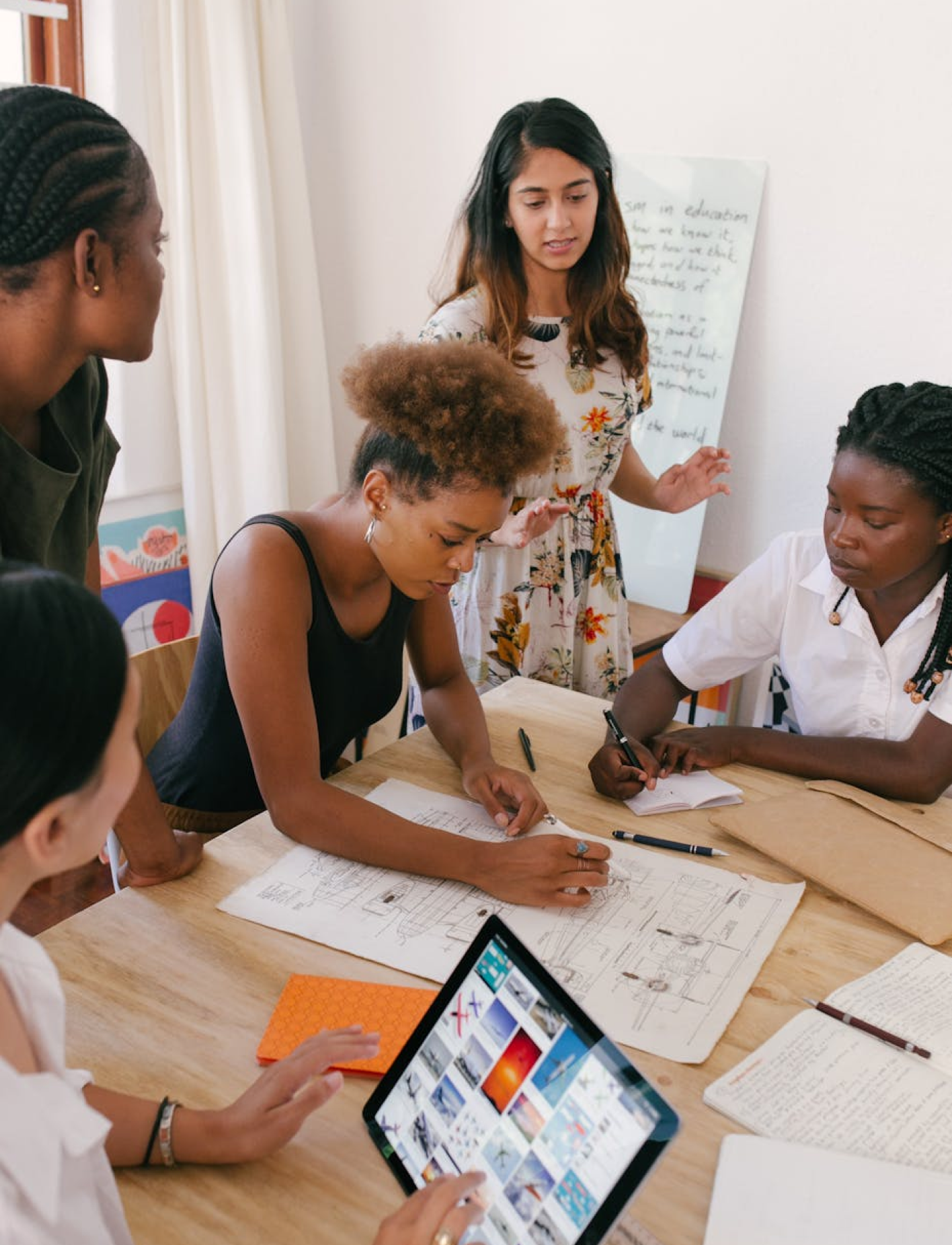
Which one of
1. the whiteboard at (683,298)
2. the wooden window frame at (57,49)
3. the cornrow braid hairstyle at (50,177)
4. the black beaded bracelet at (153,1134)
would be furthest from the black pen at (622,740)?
the wooden window frame at (57,49)

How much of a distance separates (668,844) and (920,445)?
2.30 ft

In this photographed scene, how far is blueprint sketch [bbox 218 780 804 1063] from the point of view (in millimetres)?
1139

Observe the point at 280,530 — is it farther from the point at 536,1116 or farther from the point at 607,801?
the point at 536,1116

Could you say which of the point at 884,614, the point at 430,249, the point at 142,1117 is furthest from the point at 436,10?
the point at 142,1117

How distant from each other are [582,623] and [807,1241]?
1547mm

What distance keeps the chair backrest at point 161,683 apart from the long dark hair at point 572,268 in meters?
0.81

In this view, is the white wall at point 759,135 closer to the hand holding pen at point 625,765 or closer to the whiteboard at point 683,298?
the whiteboard at point 683,298

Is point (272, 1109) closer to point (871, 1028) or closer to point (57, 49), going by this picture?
point (871, 1028)

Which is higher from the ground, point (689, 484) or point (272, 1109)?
point (689, 484)

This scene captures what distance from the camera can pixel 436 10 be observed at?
3.10 metres

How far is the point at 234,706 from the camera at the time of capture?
1606 mm

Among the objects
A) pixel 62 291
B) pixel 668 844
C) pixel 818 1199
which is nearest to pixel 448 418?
pixel 62 291

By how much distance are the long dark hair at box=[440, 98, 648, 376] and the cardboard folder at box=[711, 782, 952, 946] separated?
1008 millimetres

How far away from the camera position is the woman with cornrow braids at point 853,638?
166 cm
